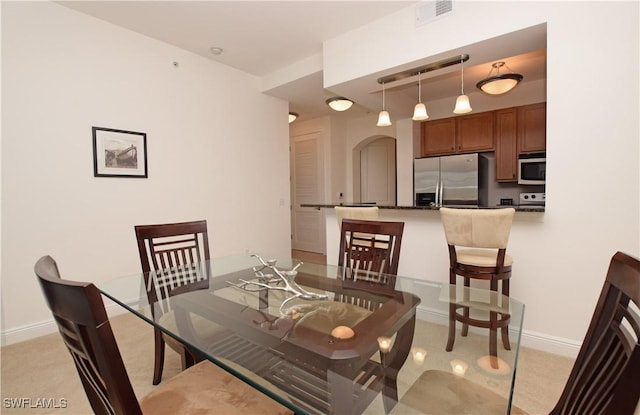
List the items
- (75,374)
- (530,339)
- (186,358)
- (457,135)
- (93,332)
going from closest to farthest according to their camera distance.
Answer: (93,332)
(186,358)
(75,374)
(530,339)
(457,135)

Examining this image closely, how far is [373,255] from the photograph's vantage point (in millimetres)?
1991

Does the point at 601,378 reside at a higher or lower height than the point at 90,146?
lower

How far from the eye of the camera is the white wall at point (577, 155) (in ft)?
6.35

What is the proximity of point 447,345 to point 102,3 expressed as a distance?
12.2ft

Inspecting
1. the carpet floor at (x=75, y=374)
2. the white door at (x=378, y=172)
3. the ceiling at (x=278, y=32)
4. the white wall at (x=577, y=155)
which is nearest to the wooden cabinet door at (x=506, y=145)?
the ceiling at (x=278, y=32)

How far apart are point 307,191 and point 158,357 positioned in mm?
4717

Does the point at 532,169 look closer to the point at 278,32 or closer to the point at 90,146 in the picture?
the point at 278,32

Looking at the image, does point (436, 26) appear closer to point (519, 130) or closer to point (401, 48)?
point (401, 48)

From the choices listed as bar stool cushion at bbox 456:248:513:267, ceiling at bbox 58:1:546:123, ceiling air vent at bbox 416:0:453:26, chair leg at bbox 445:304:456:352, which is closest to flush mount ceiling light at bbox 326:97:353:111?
ceiling at bbox 58:1:546:123

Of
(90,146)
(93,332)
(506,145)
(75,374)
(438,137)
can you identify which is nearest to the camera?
(93,332)

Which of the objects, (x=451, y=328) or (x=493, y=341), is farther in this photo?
(x=451, y=328)

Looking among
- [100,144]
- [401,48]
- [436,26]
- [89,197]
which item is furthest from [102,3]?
[436,26]

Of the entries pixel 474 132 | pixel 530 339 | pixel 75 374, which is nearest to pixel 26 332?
pixel 75 374

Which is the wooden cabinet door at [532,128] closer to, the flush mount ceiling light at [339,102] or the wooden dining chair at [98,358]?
the flush mount ceiling light at [339,102]
